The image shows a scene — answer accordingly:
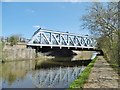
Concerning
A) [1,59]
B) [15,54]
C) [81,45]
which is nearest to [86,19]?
[1,59]

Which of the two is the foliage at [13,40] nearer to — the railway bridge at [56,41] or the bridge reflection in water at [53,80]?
the railway bridge at [56,41]

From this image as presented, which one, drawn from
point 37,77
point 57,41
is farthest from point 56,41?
point 37,77

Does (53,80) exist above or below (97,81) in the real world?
below

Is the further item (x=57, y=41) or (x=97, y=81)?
(x=57, y=41)

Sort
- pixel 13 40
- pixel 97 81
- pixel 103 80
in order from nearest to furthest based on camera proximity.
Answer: pixel 97 81 < pixel 103 80 < pixel 13 40

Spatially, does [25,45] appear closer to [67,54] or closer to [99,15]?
[67,54]

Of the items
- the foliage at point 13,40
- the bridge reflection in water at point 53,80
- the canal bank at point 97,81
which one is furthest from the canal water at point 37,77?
the foliage at point 13,40

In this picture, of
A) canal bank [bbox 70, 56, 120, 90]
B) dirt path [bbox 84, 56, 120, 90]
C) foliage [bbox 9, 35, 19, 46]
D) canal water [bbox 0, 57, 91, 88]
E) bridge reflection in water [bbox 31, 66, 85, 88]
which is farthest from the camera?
foliage [bbox 9, 35, 19, 46]

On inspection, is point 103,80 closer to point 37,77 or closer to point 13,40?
point 37,77

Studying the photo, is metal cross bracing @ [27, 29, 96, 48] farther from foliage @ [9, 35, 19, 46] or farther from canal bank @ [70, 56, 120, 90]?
canal bank @ [70, 56, 120, 90]

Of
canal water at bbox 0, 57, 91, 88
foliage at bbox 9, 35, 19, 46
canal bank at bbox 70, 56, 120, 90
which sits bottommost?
canal water at bbox 0, 57, 91, 88

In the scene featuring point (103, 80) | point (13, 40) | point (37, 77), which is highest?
point (13, 40)

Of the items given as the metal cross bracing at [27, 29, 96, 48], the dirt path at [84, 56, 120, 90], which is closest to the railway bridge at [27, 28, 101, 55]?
the metal cross bracing at [27, 29, 96, 48]

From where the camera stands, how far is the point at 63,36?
85.0 meters
